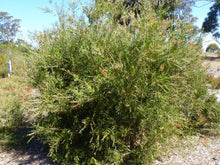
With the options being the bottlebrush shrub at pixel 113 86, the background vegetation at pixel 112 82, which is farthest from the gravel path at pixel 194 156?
the bottlebrush shrub at pixel 113 86

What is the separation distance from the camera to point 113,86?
2986 mm

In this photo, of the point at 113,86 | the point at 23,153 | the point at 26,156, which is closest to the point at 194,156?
the point at 113,86

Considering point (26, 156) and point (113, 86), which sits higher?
point (113, 86)

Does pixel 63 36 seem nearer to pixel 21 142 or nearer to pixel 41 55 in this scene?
pixel 41 55

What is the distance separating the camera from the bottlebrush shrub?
9.66 feet

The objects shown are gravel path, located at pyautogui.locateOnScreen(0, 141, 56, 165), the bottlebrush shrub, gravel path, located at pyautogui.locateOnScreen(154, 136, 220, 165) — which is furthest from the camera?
gravel path, located at pyautogui.locateOnScreen(0, 141, 56, 165)

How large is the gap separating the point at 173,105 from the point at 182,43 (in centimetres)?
107

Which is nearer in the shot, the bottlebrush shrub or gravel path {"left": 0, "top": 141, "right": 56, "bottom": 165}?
the bottlebrush shrub

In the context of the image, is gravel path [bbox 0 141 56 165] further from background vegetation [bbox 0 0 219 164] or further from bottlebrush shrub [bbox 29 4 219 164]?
background vegetation [bbox 0 0 219 164]

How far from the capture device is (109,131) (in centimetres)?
306

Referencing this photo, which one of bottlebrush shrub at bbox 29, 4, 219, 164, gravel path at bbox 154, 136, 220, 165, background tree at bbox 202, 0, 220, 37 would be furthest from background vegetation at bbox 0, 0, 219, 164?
background tree at bbox 202, 0, 220, 37

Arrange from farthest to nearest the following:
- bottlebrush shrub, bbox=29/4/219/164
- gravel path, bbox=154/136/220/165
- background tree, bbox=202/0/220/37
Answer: background tree, bbox=202/0/220/37 < gravel path, bbox=154/136/220/165 < bottlebrush shrub, bbox=29/4/219/164

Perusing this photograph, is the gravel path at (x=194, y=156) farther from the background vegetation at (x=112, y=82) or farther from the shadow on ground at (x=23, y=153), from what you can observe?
the shadow on ground at (x=23, y=153)

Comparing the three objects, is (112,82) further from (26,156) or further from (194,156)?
(26,156)
